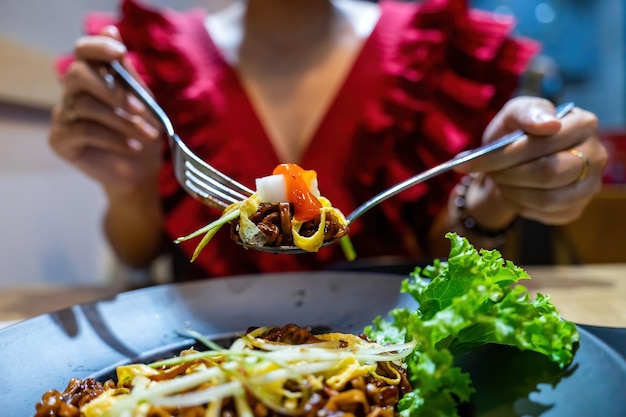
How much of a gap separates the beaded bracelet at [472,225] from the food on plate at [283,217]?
0.65 m

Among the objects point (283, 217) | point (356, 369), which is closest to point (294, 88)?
point (283, 217)

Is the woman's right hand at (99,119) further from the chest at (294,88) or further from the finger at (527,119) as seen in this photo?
the finger at (527,119)

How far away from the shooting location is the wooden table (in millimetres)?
974

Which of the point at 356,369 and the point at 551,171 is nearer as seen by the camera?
the point at 356,369

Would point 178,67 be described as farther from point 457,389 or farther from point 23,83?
point 457,389

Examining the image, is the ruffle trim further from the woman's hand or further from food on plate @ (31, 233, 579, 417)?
food on plate @ (31, 233, 579, 417)

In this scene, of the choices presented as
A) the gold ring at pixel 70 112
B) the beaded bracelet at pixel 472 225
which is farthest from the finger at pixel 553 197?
the gold ring at pixel 70 112

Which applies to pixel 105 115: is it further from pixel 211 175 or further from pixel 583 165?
pixel 583 165

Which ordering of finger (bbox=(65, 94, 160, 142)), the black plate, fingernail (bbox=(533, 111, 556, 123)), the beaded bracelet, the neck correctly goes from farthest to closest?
the neck
the beaded bracelet
finger (bbox=(65, 94, 160, 142))
fingernail (bbox=(533, 111, 556, 123))
the black plate

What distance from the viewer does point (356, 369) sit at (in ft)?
2.19

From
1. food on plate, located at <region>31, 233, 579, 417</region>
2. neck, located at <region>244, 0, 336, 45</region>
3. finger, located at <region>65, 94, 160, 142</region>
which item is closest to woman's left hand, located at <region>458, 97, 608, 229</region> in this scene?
food on plate, located at <region>31, 233, 579, 417</region>

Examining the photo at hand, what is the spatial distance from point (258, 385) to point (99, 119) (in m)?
0.74

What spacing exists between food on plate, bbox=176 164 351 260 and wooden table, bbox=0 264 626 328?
0.50m

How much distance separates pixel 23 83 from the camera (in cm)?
179
